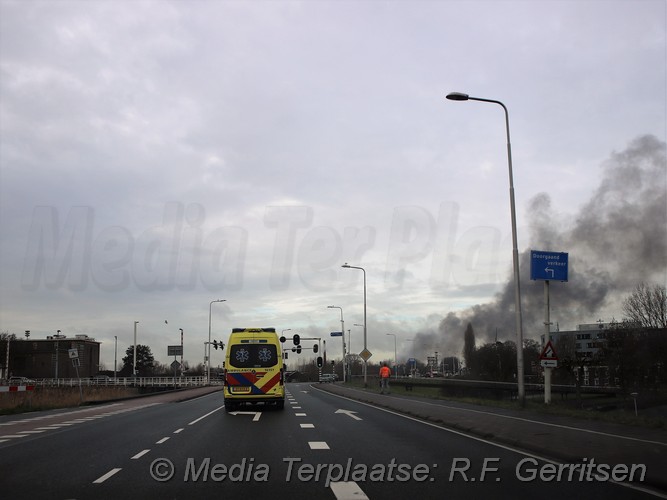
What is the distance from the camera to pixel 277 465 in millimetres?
10273

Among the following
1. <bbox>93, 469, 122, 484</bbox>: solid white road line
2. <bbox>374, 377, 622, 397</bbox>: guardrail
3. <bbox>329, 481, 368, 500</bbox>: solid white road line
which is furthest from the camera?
<bbox>374, 377, 622, 397</bbox>: guardrail

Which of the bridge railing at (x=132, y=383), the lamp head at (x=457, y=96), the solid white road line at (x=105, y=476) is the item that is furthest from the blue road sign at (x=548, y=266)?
the bridge railing at (x=132, y=383)

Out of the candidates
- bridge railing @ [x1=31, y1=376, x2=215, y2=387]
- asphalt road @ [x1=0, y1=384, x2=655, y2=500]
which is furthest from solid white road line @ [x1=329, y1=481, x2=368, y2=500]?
bridge railing @ [x1=31, y1=376, x2=215, y2=387]

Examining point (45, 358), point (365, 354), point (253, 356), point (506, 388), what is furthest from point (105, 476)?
point (45, 358)

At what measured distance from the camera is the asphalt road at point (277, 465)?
26.9 ft

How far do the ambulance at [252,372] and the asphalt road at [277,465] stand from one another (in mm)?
7212

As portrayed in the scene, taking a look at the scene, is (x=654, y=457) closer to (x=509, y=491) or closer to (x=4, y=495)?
(x=509, y=491)

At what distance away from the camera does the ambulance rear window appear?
79.4 feet

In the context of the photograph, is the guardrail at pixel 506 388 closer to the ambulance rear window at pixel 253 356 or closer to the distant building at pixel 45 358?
the ambulance rear window at pixel 253 356

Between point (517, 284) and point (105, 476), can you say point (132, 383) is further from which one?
point (105, 476)

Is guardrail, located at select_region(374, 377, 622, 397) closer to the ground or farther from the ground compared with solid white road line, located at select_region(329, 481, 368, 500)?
closer to the ground

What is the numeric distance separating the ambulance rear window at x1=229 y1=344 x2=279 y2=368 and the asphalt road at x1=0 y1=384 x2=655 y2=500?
7.39 m

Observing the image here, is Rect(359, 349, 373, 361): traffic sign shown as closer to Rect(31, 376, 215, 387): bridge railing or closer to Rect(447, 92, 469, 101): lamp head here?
Rect(447, 92, 469, 101): lamp head

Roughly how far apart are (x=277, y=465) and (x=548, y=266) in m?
17.9
